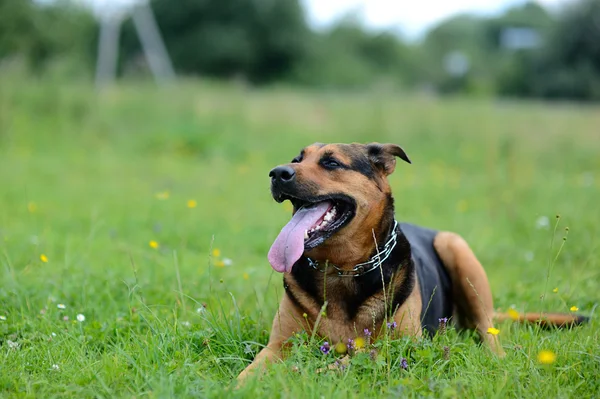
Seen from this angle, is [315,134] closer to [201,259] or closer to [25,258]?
[201,259]

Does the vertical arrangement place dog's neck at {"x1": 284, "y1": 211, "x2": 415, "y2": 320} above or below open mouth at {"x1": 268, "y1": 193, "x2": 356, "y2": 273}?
below

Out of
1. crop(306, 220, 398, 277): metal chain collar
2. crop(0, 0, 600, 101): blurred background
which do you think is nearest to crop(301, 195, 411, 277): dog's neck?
crop(306, 220, 398, 277): metal chain collar

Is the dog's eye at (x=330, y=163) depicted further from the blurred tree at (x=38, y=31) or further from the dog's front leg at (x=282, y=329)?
the blurred tree at (x=38, y=31)

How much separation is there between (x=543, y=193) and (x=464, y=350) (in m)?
6.80

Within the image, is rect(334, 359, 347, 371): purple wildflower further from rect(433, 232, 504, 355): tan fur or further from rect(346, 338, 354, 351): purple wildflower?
rect(433, 232, 504, 355): tan fur

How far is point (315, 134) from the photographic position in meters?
15.2

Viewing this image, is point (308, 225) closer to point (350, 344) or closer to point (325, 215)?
point (325, 215)

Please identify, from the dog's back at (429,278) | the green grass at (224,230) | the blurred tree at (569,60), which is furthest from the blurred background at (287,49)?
the dog's back at (429,278)

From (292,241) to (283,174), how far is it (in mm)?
396

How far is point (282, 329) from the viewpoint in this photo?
3.61 m

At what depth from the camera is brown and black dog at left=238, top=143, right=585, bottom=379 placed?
11.8 feet

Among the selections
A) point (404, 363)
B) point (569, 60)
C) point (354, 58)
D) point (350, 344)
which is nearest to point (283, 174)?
point (350, 344)

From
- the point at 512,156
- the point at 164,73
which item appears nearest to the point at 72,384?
the point at 512,156

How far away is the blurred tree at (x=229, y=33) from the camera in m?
39.3
